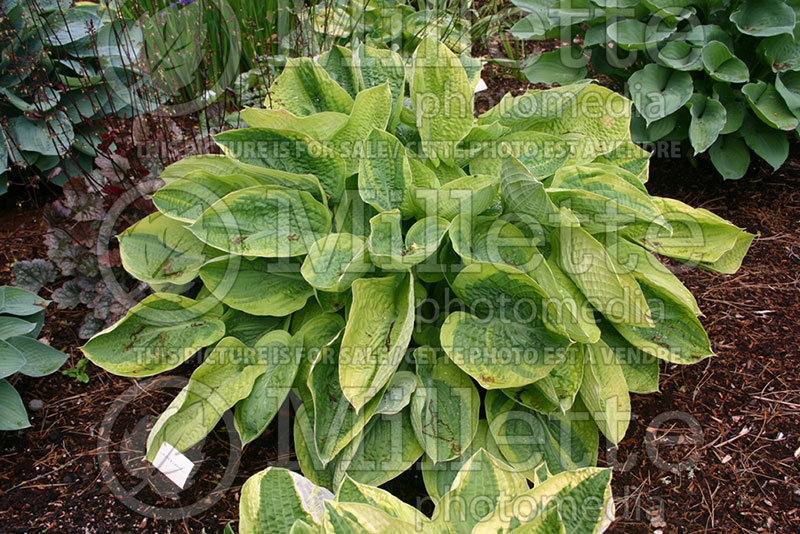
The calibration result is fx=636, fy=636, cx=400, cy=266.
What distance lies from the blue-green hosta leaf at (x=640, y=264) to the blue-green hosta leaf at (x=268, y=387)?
0.81m

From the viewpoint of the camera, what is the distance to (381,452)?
58.8 inches

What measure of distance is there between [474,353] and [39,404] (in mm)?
1240

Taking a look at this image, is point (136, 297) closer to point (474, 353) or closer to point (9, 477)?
point (9, 477)

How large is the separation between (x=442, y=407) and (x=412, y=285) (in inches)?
12.7

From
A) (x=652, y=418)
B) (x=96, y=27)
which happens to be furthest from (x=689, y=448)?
(x=96, y=27)

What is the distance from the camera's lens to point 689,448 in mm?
1681

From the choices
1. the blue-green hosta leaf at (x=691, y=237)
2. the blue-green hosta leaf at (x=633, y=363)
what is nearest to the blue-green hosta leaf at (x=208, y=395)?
the blue-green hosta leaf at (x=633, y=363)

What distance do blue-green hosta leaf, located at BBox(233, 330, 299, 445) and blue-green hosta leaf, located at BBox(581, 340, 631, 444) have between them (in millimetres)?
685

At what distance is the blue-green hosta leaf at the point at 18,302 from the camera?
1.69 metres

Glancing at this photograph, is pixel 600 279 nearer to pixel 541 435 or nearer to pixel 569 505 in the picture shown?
pixel 541 435

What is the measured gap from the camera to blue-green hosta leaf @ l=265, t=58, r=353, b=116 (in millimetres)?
1709

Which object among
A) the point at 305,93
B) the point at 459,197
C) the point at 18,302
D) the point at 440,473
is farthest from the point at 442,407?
the point at 18,302

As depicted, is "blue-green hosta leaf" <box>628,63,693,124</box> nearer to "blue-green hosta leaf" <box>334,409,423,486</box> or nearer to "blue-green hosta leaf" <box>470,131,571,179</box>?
"blue-green hosta leaf" <box>470,131,571,179</box>

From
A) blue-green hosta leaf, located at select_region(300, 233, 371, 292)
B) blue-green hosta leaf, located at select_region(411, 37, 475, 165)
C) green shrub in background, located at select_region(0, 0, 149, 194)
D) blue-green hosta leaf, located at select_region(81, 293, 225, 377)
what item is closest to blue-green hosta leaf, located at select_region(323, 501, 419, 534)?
blue-green hosta leaf, located at select_region(300, 233, 371, 292)
